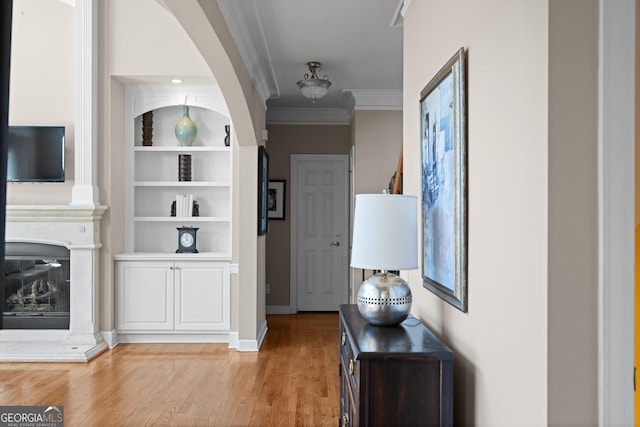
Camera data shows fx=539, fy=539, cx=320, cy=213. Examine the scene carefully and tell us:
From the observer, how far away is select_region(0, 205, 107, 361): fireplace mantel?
5008 millimetres

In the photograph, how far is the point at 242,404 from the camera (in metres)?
3.64

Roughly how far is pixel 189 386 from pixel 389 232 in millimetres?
2584

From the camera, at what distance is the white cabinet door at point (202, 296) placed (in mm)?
5355

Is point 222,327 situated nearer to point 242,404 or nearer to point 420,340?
point 242,404

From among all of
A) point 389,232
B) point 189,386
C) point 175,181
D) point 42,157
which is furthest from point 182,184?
point 389,232

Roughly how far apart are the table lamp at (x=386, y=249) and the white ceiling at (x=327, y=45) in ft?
5.90

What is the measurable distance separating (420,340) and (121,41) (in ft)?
14.7

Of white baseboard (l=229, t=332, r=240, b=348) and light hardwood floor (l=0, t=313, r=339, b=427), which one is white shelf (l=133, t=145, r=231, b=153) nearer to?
white baseboard (l=229, t=332, r=240, b=348)

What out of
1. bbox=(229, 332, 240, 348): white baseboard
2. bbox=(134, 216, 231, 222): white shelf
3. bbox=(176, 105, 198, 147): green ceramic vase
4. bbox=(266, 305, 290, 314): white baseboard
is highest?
bbox=(176, 105, 198, 147): green ceramic vase

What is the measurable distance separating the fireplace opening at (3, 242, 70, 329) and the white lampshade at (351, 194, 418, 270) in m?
3.97

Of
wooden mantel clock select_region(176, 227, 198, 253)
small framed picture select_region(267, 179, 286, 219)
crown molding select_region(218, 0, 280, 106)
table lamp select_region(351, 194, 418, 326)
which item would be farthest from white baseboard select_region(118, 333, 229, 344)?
table lamp select_region(351, 194, 418, 326)

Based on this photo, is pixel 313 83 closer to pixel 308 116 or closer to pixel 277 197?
pixel 308 116

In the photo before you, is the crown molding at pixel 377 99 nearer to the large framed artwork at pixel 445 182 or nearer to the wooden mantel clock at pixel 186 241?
the wooden mantel clock at pixel 186 241

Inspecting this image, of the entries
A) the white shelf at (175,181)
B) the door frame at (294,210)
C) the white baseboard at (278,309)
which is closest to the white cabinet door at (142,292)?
the white shelf at (175,181)
